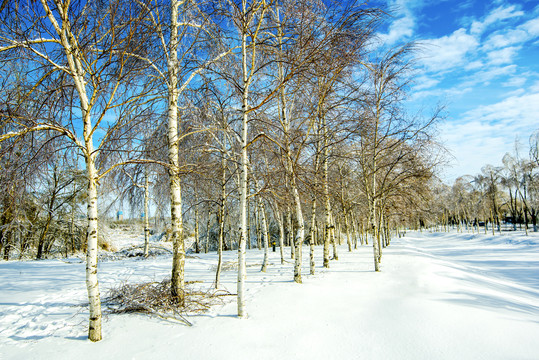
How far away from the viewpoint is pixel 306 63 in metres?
4.84

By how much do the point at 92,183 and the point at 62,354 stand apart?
2.58 meters

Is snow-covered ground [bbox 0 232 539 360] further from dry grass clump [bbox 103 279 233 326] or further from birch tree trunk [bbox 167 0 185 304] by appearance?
birch tree trunk [bbox 167 0 185 304]

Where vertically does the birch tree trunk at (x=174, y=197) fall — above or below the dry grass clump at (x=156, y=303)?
above

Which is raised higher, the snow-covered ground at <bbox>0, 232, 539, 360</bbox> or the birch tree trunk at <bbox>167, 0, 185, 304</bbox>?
the birch tree trunk at <bbox>167, 0, 185, 304</bbox>

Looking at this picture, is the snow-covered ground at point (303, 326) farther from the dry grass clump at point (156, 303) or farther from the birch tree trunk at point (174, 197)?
the birch tree trunk at point (174, 197)

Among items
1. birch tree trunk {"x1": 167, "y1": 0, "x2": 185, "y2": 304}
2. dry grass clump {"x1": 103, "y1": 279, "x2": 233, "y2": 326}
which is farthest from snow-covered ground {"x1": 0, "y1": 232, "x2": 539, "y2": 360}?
birch tree trunk {"x1": 167, "y1": 0, "x2": 185, "y2": 304}

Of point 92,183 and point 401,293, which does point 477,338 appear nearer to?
point 401,293

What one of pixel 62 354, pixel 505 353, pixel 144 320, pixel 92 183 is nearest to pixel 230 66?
pixel 92 183

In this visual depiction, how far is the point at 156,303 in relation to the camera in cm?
554

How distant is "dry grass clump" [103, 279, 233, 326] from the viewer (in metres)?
5.29

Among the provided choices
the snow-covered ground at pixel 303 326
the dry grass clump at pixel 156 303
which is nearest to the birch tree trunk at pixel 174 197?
the dry grass clump at pixel 156 303

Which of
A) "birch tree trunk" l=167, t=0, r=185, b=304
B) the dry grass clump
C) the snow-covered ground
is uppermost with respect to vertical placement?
"birch tree trunk" l=167, t=0, r=185, b=304

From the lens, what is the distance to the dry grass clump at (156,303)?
5292mm

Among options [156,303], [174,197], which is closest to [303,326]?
[156,303]
